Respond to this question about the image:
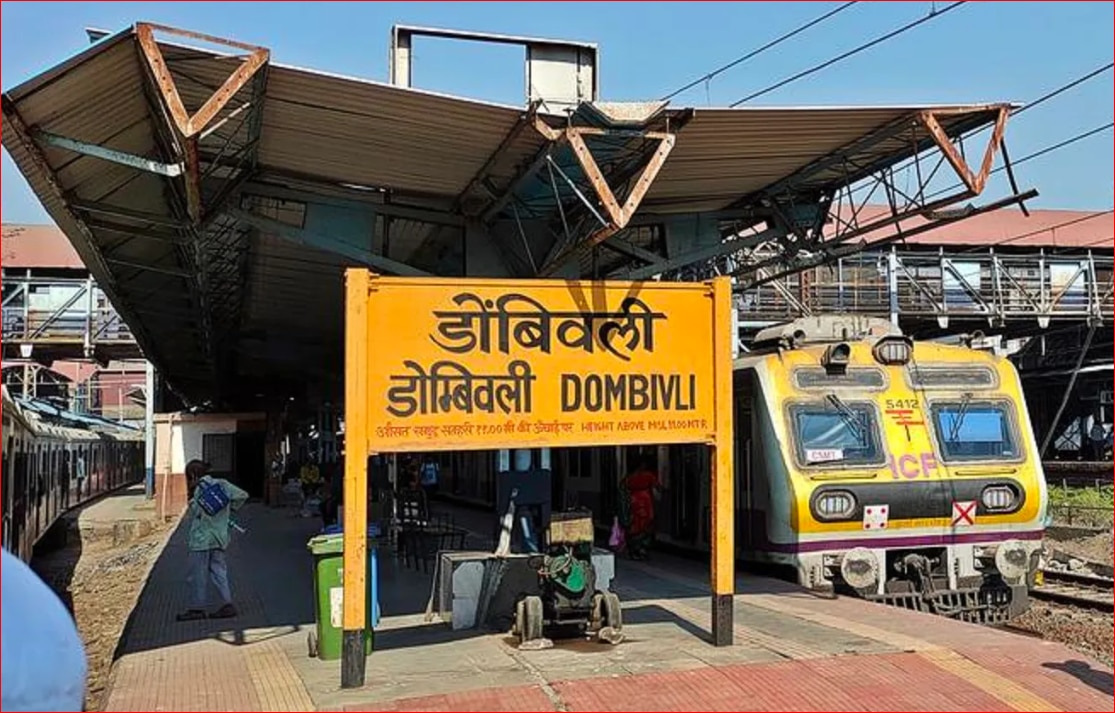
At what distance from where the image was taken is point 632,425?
25.2 ft

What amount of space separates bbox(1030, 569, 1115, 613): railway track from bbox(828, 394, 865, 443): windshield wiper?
2.81 m

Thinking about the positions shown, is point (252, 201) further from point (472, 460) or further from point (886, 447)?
point (472, 460)

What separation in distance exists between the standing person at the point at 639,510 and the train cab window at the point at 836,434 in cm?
287

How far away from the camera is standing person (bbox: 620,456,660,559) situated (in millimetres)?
12867

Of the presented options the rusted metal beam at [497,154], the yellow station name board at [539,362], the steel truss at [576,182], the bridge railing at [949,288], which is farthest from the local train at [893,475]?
the bridge railing at [949,288]

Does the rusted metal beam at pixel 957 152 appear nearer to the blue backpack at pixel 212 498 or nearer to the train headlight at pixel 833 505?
the train headlight at pixel 833 505

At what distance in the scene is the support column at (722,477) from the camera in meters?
7.77

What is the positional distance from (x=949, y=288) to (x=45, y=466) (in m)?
25.7

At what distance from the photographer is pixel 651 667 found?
7.12 meters

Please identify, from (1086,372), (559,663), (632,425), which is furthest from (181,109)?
(1086,372)

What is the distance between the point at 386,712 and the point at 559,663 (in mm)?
1442

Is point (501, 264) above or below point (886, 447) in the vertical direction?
above

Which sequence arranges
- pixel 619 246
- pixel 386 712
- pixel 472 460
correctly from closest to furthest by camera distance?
1. pixel 386 712
2. pixel 619 246
3. pixel 472 460

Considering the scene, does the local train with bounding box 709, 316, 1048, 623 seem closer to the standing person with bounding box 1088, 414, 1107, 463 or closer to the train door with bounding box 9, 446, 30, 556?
the train door with bounding box 9, 446, 30, 556
